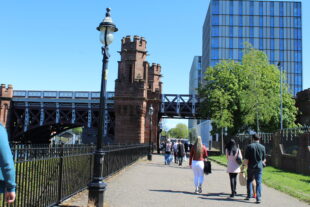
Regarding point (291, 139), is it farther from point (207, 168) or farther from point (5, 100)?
point (5, 100)

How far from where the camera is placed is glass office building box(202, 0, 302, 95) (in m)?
88.5

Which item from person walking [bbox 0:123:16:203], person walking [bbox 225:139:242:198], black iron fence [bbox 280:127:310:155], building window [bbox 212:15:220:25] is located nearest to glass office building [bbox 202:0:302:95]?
building window [bbox 212:15:220:25]

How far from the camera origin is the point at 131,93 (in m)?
36.9

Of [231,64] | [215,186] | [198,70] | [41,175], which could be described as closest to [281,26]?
[198,70]

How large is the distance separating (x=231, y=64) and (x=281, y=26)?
6099 centimetres

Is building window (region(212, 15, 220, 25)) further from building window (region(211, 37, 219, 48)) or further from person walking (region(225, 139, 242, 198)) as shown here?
person walking (region(225, 139, 242, 198))

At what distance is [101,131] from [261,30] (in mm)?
89425

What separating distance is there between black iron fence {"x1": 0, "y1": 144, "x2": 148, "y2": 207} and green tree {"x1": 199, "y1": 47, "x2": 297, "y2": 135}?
23.0 m

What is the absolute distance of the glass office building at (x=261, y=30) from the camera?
88500 mm

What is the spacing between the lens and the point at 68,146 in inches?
316

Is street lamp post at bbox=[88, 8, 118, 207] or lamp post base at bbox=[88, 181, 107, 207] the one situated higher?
street lamp post at bbox=[88, 8, 118, 207]

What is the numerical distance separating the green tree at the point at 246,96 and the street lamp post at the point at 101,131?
23.8 metres

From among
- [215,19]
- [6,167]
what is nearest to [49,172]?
[6,167]

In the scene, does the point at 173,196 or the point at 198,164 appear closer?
the point at 173,196
